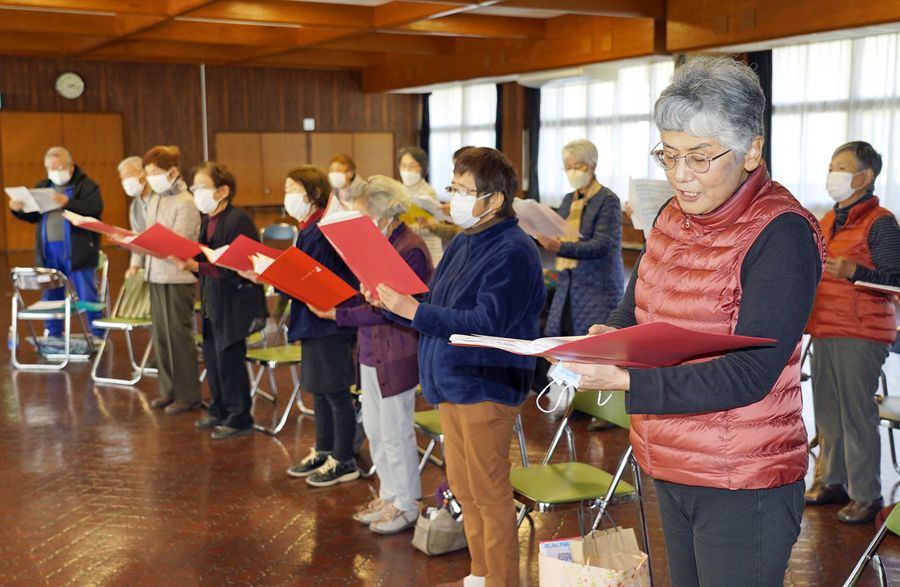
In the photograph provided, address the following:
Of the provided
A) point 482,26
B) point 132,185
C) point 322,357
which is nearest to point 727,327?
point 322,357

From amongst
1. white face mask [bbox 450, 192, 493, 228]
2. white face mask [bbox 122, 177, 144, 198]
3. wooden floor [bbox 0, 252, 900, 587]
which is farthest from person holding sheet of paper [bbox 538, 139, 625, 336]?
white face mask [bbox 122, 177, 144, 198]

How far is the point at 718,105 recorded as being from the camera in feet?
5.89

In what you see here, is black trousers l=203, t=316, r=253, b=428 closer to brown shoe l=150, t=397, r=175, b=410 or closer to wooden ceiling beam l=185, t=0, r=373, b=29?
brown shoe l=150, t=397, r=175, b=410

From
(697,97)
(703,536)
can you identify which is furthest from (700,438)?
(697,97)

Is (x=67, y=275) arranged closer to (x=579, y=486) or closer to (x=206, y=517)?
(x=206, y=517)

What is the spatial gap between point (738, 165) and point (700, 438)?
0.54 metres

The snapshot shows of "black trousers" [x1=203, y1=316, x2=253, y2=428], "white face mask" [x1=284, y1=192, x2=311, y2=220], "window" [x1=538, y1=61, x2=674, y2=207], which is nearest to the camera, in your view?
"white face mask" [x1=284, y1=192, x2=311, y2=220]

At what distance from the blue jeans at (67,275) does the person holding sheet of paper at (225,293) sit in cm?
309

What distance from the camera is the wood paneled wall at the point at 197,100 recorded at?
16.4 metres

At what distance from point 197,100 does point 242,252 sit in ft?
46.6

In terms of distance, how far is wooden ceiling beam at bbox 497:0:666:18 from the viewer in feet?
32.5

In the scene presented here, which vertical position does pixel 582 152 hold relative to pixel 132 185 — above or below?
above

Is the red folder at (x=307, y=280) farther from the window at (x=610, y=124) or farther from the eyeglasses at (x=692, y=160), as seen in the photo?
the window at (x=610, y=124)

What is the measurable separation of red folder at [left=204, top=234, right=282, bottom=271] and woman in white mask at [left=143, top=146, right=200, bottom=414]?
141 centimetres
